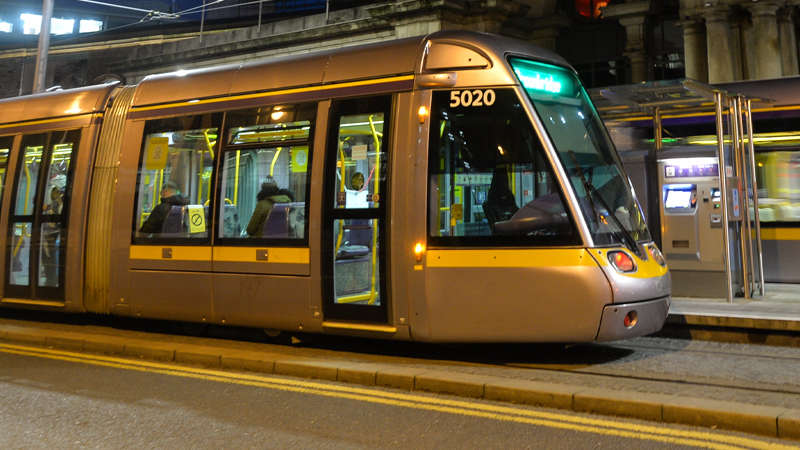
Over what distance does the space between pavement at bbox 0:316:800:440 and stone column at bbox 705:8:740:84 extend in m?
14.3

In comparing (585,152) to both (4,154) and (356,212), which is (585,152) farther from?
(4,154)

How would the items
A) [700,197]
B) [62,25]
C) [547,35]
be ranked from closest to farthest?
1. [700,197]
2. [547,35]
3. [62,25]

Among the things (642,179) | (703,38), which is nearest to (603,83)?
(703,38)

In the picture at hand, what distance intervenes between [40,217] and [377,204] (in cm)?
513

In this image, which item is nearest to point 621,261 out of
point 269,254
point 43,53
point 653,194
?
point 269,254

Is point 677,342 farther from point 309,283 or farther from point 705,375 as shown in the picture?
point 309,283

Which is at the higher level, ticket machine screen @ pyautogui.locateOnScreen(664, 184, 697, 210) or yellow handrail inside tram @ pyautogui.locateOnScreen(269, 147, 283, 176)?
yellow handrail inside tram @ pyautogui.locateOnScreen(269, 147, 283, 176)

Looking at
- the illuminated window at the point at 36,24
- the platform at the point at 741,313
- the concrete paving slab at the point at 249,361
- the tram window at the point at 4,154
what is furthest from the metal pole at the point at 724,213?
the illuminated window at the point at 36,24

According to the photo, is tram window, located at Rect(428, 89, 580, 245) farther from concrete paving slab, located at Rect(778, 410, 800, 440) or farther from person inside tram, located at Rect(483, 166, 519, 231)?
concrete paving slab, located at Rect(778, 410, 800, 440)

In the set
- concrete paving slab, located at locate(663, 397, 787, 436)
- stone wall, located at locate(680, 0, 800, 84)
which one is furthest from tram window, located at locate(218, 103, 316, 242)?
stone wall, located at locate(680, 0, 800, 84)

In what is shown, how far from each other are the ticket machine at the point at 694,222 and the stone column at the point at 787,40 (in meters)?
9.96

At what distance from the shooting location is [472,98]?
259 inches

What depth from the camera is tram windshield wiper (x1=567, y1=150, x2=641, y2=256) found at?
20.9 ft

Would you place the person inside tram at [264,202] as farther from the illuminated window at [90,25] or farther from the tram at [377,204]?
the illuminated window at [90,25]
